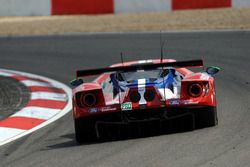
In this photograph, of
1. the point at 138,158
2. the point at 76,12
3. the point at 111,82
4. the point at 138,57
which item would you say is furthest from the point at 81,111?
the point at 76,12

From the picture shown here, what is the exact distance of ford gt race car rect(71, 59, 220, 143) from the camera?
7.71 meters

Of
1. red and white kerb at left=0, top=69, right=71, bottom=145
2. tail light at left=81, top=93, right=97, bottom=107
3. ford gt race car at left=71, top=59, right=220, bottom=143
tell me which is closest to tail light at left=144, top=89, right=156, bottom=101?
ford gt race car at left=71, top=59, right=220, bottom=143

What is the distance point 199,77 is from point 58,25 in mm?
13363

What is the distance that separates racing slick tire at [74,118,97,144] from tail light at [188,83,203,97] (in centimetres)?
108

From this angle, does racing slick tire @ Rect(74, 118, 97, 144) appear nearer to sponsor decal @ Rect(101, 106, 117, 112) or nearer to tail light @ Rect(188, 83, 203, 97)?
sponsor decal @ Rect(101, 106, 117, 112)

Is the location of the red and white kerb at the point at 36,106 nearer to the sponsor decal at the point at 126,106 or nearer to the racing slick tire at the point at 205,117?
the sponsor decal at the point at 126,106

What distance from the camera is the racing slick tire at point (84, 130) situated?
25.9 feet

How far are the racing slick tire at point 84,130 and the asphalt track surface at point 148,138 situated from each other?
129mm

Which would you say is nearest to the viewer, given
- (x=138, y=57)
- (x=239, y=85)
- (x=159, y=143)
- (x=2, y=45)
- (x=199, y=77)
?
(x=159, y=143)

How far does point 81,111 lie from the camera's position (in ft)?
26.0

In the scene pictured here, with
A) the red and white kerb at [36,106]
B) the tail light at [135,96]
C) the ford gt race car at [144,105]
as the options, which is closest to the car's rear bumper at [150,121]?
the ford gt race car at [144,105]

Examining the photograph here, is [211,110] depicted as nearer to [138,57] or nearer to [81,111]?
[81,111]

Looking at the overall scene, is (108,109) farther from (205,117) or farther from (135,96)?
(205,117)

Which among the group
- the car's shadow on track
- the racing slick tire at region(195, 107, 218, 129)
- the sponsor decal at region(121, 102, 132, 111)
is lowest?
the car's shadow on track
